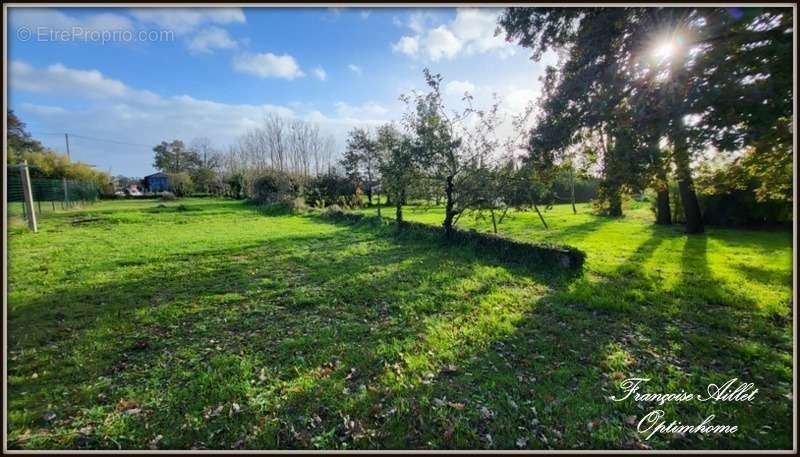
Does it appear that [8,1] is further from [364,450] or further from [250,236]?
[250,236]

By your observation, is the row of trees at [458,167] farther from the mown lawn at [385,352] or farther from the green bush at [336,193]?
the green bush at [336,193]

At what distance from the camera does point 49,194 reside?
66.2ft

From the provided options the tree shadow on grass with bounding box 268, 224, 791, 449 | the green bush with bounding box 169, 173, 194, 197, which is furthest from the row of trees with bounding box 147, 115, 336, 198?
the tree shadow on grass with bounding box 268, 224, 791, 449

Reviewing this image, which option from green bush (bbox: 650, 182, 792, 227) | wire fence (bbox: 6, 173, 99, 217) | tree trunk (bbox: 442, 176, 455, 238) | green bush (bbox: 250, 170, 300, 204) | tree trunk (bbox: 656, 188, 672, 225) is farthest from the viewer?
green bush (bbox: 250, 170, 300, 204)

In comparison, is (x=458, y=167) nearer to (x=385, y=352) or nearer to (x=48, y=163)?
(x=385, y=352)

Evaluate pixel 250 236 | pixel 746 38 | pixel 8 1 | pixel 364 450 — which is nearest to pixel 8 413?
pixel 364 450

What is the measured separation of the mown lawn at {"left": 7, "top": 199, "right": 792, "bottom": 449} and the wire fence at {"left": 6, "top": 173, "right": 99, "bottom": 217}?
8256 millimetres

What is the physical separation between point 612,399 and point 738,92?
3.84 metres

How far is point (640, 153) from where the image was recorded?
5.05m

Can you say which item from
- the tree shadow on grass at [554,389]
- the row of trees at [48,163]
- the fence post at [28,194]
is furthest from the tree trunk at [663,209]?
the row of trees at [48,163]

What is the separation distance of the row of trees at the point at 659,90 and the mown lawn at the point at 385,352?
2459 millimetres

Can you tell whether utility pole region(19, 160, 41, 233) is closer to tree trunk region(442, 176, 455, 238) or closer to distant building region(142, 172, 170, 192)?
tree trunk region(442, 176, 455, 238)

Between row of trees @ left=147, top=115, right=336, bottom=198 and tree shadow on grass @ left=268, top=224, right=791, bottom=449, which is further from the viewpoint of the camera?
row of trees @ left=147, top=115, right=336, bottom=198

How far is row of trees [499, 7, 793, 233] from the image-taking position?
148 inches
